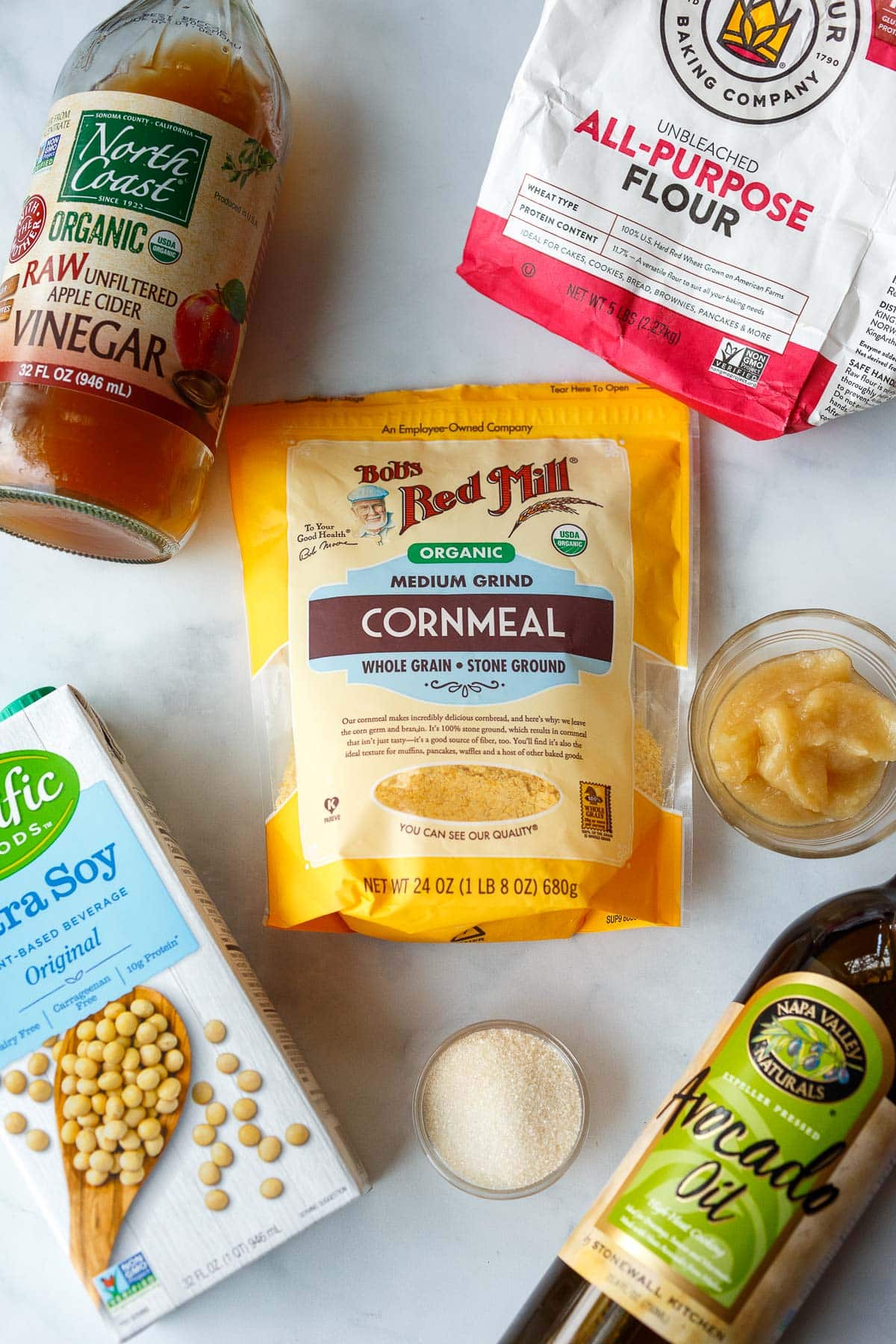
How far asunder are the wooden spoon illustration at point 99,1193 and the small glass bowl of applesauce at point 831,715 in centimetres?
54

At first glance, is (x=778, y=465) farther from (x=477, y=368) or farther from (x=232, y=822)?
(x=232, y=822)

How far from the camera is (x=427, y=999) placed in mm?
1056

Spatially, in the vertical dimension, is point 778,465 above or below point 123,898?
above

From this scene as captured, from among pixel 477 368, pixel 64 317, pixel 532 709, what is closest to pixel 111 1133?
pixel 532 709

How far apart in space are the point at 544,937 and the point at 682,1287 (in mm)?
329

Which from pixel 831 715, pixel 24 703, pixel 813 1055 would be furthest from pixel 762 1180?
pixel 24 703

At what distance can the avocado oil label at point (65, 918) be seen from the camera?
35.8 inches

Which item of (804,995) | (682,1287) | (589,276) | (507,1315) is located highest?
(589,276)

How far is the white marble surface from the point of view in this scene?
101cm

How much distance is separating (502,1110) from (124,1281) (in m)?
0.36

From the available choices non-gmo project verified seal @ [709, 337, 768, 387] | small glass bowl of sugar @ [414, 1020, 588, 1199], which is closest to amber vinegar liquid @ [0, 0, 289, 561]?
non-gmo project verified seal @ [709, 337, 768, 387]

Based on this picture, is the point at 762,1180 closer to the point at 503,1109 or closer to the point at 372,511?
the point at 503,1109

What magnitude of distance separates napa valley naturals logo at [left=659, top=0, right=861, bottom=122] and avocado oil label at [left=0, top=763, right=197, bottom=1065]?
2.83 feet

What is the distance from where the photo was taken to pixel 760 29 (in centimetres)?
91
